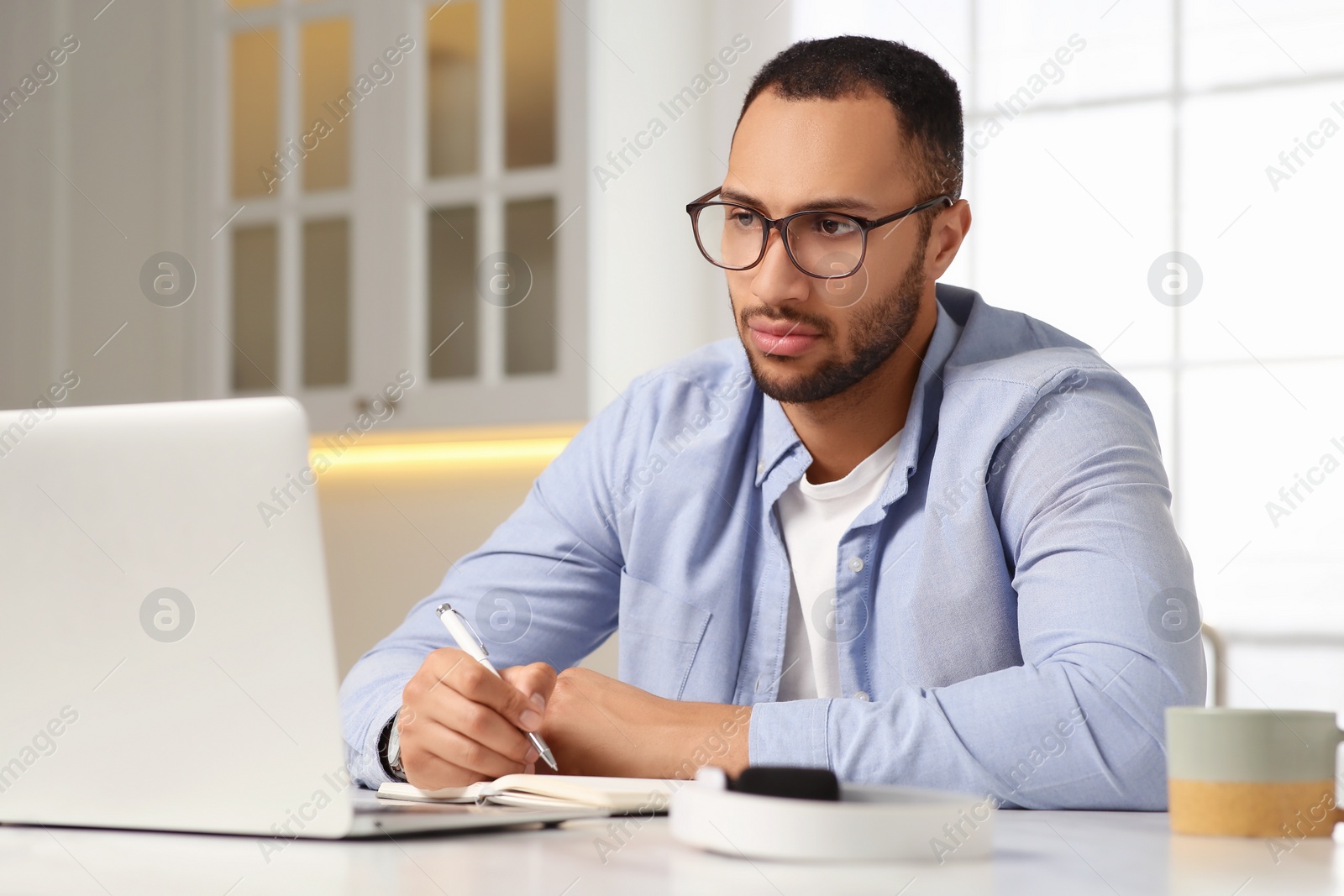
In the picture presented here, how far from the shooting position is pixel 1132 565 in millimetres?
1114

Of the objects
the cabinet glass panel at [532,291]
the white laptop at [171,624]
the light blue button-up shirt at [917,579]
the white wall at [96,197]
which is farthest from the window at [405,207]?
the white laptop at [171,624]

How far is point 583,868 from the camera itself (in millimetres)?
604

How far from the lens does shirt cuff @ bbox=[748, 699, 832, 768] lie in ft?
3.22

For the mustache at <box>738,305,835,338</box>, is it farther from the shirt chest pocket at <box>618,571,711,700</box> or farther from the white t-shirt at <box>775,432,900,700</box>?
the shirt chest pocket at <box>618,571,711,700</box>

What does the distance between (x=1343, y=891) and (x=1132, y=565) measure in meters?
0.57

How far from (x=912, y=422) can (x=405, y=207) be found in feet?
5.42

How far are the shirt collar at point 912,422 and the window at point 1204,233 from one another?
1028 millimetres

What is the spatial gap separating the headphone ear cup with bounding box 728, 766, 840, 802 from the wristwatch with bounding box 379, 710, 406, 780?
53cm

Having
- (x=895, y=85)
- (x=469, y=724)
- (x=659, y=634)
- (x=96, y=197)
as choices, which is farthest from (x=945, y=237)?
(x=96, y=197)

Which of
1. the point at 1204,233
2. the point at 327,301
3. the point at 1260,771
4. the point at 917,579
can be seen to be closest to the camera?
the point at 1260,771

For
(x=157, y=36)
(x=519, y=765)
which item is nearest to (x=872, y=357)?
(x=519, y=765)

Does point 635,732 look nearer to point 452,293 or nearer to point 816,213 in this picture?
point 816,213

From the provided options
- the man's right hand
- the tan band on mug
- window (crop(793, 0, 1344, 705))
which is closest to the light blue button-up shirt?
the man's right hand

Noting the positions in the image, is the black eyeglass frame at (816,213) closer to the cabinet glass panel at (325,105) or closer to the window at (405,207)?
the window at (405,207)
